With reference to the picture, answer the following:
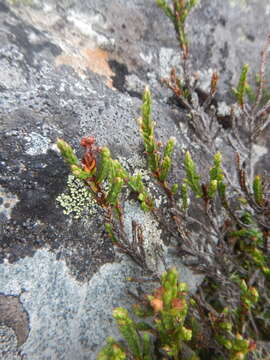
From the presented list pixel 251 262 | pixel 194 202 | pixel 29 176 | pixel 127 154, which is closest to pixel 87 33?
pixel 127 154

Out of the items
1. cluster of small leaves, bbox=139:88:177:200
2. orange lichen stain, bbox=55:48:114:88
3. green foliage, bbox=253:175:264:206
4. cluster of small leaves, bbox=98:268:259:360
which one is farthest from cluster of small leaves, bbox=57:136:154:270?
orange lichen stain, bbox=55:48:114:88

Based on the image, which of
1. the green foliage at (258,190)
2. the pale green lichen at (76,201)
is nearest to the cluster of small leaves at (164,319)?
the pale green lichen at (76,201)

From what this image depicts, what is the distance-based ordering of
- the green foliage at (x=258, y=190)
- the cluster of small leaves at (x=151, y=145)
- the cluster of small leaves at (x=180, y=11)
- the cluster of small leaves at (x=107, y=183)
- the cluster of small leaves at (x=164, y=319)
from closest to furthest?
the cluster of small leaves at (x=164, y=319) < the cluster of small leaves at (x=107, y=183) < the cluster of small leaves at (x=151, y=145) < the green foliage at (x=258, y=190) < the cluster of small leaves at (x=180, y=11)

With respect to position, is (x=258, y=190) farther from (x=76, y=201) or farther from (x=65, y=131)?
(x=65, y=131)

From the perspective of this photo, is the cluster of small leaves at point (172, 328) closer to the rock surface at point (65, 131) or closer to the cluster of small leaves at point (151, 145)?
the rock surface at point (65, 131)

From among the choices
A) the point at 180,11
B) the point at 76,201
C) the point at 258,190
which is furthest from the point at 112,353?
the point at 180,11

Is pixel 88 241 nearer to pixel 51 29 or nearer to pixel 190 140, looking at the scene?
pixel 190 140
